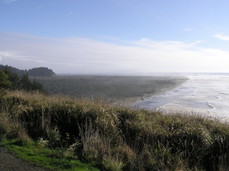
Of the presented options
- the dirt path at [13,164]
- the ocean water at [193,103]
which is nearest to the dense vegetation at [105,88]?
the ocean water at [193,103]

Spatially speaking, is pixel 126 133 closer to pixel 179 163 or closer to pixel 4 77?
pixel 179 163

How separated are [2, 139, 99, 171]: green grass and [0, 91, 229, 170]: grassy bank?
266mm

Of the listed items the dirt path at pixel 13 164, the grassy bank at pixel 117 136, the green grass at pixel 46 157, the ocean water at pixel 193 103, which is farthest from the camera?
the ocean water at pixel 193 103

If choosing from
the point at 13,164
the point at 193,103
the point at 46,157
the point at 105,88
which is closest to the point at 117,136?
the point at 46,157

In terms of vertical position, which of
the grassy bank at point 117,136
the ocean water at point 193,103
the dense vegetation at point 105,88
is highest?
the grassy bank at point 117,136

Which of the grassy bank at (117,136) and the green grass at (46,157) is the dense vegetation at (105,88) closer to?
the grassy bank at (117,136)

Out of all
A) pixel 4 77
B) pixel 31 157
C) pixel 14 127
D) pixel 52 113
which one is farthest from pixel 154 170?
pixel 4 77

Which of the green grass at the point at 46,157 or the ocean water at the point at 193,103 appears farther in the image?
the ocean water at the point at 193,103

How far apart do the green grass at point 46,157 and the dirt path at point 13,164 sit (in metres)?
0.14

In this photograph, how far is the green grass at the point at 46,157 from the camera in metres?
4.84

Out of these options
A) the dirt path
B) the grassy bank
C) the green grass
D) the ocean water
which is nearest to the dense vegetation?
the ocean water

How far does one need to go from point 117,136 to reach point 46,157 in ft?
9.11

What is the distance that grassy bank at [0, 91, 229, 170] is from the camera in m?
5.70

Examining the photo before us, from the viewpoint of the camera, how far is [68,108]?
907 cm
